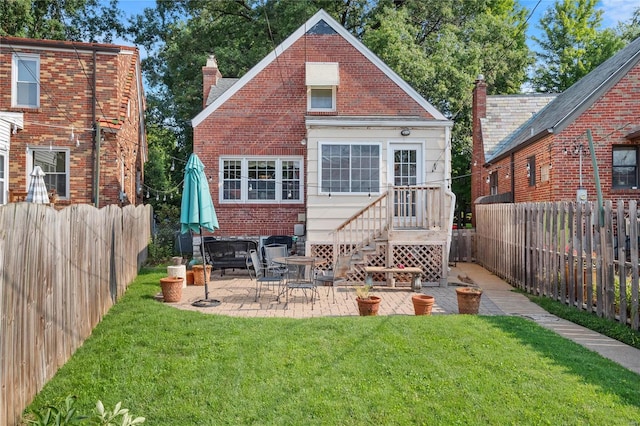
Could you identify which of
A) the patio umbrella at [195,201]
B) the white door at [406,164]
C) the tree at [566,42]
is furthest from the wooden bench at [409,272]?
the tree at [566,42]

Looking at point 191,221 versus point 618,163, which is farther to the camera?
point 618,163

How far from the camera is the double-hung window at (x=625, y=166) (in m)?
14.2

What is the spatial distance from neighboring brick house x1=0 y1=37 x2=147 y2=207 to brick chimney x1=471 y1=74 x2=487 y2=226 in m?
15.1

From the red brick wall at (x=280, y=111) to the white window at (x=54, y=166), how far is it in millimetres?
4089

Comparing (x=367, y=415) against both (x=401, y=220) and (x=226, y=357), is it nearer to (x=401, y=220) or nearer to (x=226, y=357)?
(x=226, y=357)

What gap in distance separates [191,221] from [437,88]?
17.5 meters

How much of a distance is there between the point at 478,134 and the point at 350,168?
A: 35.0 ft

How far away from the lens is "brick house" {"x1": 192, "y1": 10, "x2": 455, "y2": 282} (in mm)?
13008

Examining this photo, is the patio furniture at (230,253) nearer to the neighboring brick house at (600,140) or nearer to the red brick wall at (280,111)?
the red brick wall at (280,111)

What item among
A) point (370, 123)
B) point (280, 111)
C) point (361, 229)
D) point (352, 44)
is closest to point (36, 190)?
point (280, 111)

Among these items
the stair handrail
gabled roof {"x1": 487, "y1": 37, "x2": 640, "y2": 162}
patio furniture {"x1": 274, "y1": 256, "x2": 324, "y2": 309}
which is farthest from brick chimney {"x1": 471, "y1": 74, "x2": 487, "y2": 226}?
patio furniture {"x1": 274, "y1": 256, "x2": 324, "y2": 309}

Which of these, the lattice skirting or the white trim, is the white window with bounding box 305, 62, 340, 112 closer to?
the white trim

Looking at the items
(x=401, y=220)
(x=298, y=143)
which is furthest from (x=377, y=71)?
(x=401, y=220)

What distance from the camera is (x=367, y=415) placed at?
4316 mm
